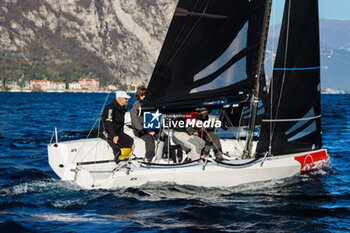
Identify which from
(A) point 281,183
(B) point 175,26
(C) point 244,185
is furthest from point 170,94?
(A) point 281,183

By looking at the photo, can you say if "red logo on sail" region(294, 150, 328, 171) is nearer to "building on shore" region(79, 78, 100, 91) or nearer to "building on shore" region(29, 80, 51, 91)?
"building on shore" region(29, 80, 51, 91)

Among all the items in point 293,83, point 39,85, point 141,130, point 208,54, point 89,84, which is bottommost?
point 141,130

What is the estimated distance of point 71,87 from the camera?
161625mm

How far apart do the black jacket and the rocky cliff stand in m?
166

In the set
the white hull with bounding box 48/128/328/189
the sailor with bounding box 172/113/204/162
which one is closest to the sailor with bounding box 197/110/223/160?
the sailor with bounding box 172/113/204/162

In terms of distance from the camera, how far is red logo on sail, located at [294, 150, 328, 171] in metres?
8.53

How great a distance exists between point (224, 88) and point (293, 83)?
4.92 ft

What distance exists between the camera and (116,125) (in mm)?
7969

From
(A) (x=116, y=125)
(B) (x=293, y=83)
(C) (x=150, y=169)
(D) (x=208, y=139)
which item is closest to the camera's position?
(C) (x=150, y=169)

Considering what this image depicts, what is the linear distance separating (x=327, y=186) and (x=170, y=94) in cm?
338

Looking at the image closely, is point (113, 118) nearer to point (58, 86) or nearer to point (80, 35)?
point (58, 86)

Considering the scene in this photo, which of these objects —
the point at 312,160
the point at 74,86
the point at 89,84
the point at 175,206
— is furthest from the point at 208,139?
the point at 89,84

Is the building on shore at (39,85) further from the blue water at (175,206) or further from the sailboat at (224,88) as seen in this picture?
the sailboat at (224,88)

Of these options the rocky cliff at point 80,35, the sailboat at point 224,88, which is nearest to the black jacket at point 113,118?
the sailboat at point 224,88
